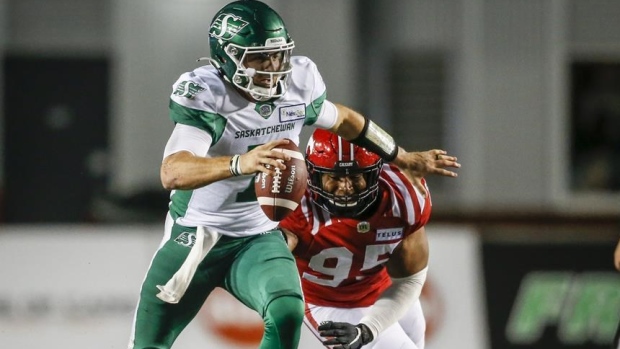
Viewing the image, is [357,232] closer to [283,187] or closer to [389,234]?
[389,234]

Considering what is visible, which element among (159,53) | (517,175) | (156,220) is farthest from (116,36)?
(517,175)

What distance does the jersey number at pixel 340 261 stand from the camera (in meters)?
5.11

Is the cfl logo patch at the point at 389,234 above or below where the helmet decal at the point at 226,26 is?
below

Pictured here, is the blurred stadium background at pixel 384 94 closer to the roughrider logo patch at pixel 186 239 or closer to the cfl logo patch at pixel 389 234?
the cfl logo patch at pixel 389 234

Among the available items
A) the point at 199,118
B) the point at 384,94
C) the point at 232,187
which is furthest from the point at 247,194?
the point at 384,94

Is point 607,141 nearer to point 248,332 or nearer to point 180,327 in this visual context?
point 248,332

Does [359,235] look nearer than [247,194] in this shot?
No

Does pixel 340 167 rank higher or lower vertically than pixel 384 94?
higher

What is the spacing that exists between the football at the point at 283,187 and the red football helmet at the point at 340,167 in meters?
0.67

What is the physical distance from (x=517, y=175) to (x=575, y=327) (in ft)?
12.6

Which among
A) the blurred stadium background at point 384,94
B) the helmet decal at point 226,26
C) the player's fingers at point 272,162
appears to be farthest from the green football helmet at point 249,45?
the blurred stadium background at point 384,94

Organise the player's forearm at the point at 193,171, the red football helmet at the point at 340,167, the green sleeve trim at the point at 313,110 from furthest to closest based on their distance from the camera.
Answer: the red football helmet at the point at 340,167 → the green sleeve trim at the point at 313,110 → the player's forearm at the point at 193,171

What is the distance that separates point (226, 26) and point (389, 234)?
1165 mm

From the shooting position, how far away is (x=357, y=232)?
507cm
